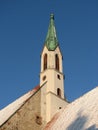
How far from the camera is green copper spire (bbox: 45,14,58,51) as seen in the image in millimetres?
33750

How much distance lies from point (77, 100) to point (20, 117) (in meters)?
5.47

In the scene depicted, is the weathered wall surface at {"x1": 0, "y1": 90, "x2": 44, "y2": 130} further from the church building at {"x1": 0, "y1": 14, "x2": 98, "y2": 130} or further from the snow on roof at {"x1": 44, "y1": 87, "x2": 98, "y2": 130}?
the snow on roof at {"x1": 44, "y1": 87, "x2": 98, "y2": 130}

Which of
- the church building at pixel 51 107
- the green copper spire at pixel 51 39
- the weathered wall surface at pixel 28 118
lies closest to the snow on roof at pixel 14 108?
the church building at pixel 51 107

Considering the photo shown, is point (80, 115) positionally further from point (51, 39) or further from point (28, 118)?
point (51, 39)

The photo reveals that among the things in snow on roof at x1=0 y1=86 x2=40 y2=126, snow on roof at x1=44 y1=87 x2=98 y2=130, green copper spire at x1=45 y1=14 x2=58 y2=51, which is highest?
green copper spire at x1=45 y1=14 x2=58 y2=51

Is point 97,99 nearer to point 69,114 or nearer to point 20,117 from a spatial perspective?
point 69,114

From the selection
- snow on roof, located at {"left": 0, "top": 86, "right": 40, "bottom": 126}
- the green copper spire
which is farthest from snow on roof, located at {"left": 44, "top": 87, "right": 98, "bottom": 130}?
the green copper spire

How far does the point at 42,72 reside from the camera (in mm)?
31875

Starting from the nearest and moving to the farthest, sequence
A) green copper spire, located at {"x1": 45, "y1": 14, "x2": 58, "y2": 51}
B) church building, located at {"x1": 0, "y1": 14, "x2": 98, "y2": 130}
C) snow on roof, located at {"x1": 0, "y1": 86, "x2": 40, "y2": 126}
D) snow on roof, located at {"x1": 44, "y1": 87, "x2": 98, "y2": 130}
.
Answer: snow on roof, located at {"x1": 44, "y1": 87, "x2": 98, "y2": 130}, church building, located at {"x1": 0, "y1": 14, "x2": 98, "y2": 130}, snow on roof, located at {"x1": 0, "y1": 86, "x2": 40, "y2": 126}, green copper spire, located at {"x1": 45, "y1": 14, "x2": 58, "y2": 51}

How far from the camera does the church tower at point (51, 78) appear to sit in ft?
95.2

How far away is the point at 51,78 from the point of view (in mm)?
30812

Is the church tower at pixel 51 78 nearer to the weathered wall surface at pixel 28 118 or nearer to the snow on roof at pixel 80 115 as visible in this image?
the weathered wall surface at pixel 28 118

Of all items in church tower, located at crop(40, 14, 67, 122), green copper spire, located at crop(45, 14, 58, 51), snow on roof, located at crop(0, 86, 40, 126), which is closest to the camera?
snow on roof, located at crop(0, 86, 40, 126)

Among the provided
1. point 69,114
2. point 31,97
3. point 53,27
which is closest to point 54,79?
point 31,97
